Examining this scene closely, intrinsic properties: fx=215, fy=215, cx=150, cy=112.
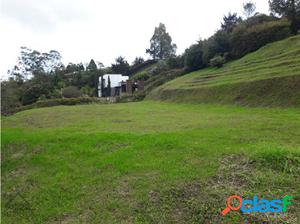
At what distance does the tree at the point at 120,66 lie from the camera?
52438mm

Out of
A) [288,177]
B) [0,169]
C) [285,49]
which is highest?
[285,49]

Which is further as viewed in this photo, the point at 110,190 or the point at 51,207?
the point at 110,190

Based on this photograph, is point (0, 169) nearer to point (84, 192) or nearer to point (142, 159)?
point (84, 192)

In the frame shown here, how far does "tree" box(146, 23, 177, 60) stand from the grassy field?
168 feet

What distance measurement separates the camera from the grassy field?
9.32ft

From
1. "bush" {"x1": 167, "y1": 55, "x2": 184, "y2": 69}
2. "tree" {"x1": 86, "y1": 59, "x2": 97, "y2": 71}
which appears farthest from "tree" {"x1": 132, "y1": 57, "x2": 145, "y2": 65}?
"bush" {"x1": 167, "y1": 55, "x2": 184, "y2": 69}

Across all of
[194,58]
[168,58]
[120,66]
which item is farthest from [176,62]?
[120,66]

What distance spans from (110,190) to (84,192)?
1.42 ft

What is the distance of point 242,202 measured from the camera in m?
2.74

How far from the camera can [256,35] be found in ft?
76.7

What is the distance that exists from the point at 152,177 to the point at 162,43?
54.8 meters

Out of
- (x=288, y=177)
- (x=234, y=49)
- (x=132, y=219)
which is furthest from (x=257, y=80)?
(x=234, y=49)

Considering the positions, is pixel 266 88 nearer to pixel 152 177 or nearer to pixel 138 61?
pixel 152 177

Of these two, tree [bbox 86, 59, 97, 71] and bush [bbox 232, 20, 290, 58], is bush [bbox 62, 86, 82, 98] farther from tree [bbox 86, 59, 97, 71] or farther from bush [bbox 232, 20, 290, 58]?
bush [bbox 232, 20, 290, 58]
